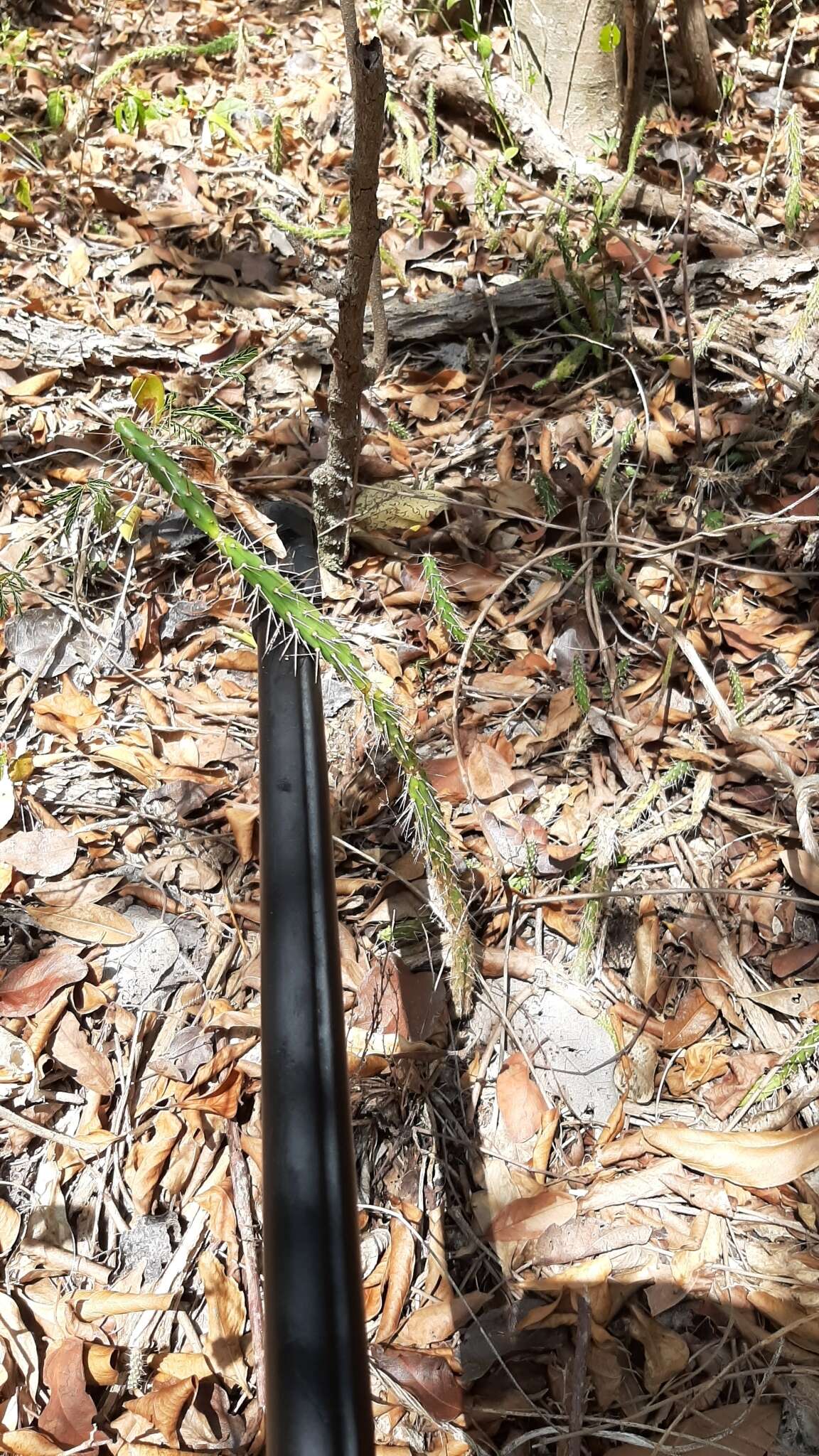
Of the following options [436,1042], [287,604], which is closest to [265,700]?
[287,604]

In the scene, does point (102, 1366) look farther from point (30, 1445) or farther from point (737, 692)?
point (737, 692)

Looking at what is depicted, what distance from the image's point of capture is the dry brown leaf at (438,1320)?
1.35m

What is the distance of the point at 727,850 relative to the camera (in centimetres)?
174

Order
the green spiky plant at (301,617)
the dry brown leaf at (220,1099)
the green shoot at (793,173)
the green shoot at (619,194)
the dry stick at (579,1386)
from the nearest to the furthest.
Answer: the green spiky plant at (301,617) → the dry stick at (579,1386) → the dry brown leaf at (220,1099) → the green shoot at (793,173) → the green shoot at (619,194)

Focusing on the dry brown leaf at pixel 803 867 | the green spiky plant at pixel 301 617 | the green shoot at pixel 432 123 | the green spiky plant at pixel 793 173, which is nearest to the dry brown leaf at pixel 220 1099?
the green spiky plant at pixel 301 617

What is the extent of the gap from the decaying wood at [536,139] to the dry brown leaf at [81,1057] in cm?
243

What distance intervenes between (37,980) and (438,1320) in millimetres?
795

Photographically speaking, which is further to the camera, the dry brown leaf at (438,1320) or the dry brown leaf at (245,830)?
the dry brown leaf at (245,830)

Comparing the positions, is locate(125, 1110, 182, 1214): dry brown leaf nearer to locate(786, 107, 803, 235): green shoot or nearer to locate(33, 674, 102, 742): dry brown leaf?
locate(33, 674, 102, 742): dry brown leaf

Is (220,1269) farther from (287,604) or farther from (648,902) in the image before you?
(287,604)

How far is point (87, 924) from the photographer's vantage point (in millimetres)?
1736

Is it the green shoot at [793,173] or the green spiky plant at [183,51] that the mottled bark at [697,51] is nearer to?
the green shoot at [793,173]

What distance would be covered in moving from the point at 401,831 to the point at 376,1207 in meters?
0.60

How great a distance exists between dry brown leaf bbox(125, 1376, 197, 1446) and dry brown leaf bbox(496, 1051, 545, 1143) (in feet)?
1.72
